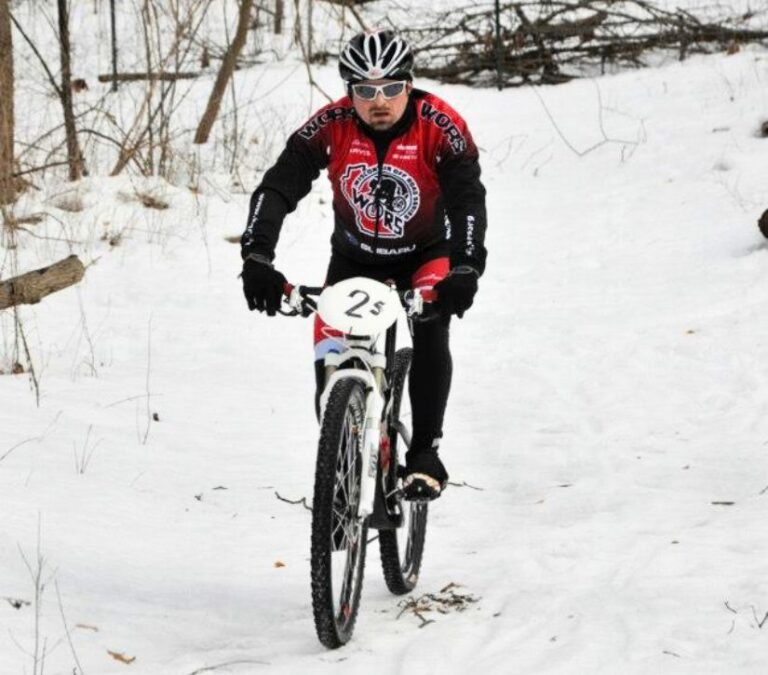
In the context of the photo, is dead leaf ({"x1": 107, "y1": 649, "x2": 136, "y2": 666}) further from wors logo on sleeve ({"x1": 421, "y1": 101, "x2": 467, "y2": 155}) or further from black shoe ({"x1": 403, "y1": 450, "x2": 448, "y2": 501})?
wors logo on sleeve ({"x1": 421, "y1": 101, "x2": 467, "y2": 155})

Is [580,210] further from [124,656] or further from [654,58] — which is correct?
[124,656]

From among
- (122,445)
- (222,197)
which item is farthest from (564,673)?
(222,197)

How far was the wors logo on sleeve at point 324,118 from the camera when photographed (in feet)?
13.5

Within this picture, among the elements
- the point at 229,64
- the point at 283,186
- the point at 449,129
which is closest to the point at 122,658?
the point at 283,186

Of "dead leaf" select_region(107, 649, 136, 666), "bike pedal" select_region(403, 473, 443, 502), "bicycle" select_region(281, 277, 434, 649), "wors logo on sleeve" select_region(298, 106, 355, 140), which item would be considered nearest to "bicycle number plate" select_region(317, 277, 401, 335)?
"bicycle" select_region(281, 277, 434, 649)

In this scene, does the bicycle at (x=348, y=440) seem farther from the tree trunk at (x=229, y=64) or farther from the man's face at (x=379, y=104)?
the tree trunk at (x=229, y=64)

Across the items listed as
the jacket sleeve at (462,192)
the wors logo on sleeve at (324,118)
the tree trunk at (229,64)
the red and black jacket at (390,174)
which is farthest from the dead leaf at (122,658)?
the tree trunk at (229,64)

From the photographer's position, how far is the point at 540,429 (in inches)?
247

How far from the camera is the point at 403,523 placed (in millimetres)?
3979

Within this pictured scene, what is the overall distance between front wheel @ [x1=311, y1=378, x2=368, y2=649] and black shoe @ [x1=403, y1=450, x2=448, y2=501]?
38cm

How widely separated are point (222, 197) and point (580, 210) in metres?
3.24

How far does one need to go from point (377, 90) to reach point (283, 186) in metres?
0.47

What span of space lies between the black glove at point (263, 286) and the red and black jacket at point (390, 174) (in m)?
0.44

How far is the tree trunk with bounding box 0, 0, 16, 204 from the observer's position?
8.64 meters
